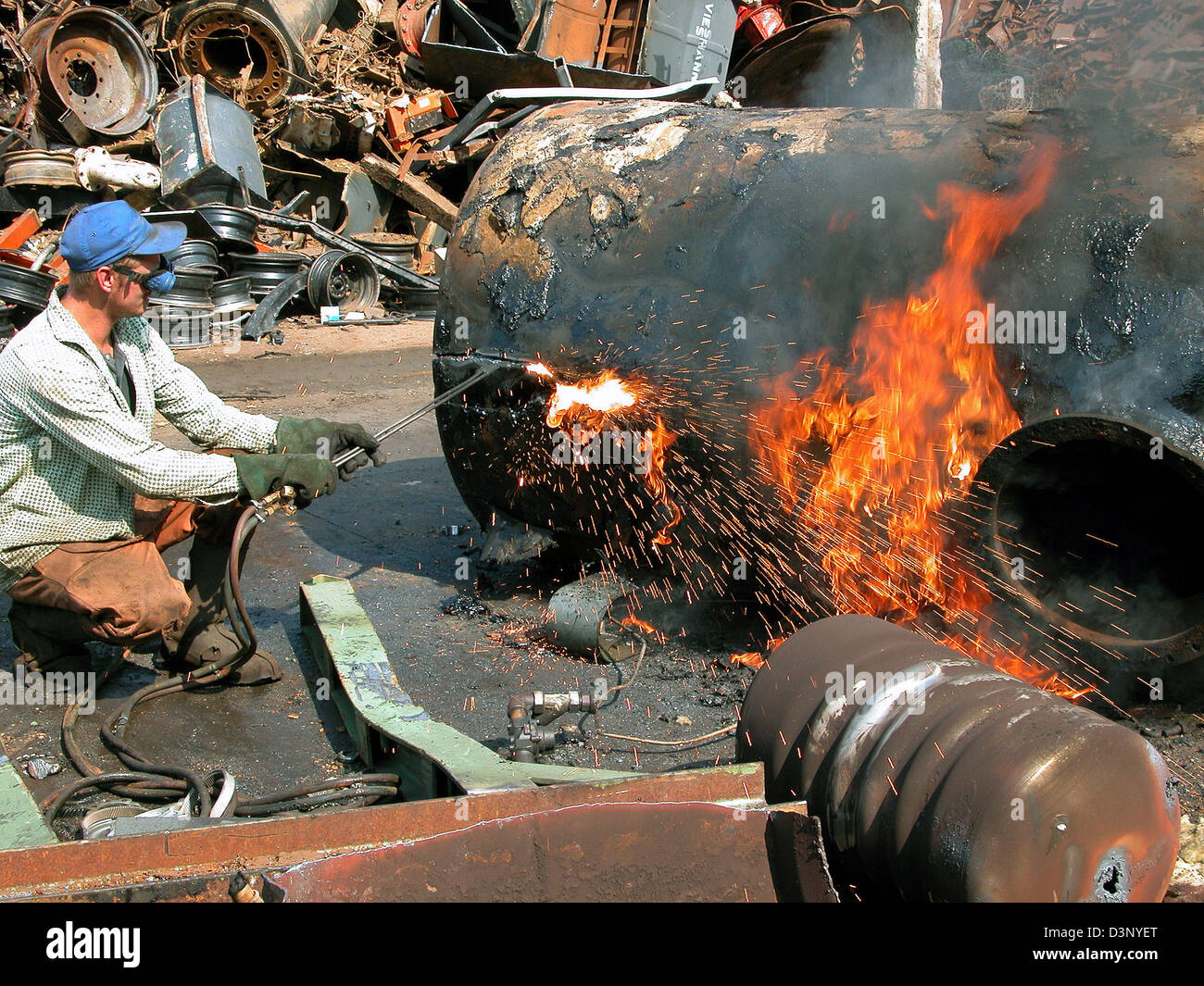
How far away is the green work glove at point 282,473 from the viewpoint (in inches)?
122

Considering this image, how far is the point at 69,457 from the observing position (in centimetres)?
315

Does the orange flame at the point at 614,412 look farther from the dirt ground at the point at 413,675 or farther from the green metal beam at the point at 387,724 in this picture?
the green metal beam at the point at 387,724

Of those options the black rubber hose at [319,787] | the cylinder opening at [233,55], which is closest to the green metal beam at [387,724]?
the black rubber hose at [319,787]

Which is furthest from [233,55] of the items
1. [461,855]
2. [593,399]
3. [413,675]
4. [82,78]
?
[461,855]

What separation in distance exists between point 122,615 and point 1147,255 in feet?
9.77

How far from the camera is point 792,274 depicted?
315 centimetres

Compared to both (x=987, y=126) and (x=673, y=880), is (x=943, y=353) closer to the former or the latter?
(x=987, y=126)

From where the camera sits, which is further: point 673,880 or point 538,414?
point 538,414

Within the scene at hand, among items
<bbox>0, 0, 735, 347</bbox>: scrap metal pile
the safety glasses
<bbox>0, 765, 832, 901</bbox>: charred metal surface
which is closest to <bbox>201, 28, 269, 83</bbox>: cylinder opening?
<bbox>0, 0, 735, 347</bbox>: scrap metal pile

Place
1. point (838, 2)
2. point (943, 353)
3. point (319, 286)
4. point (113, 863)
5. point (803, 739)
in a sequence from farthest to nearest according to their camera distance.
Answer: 1. point (838, 2)
2. point (319, 286)
3. point (943, 353)
4. point (803, 739)
5. point (113, 863)

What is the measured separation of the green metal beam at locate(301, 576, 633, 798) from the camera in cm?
239

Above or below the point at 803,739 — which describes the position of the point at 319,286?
above

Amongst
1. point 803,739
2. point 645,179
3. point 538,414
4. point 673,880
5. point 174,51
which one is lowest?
point 673,880

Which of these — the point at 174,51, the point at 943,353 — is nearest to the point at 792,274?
the point at 943,353
